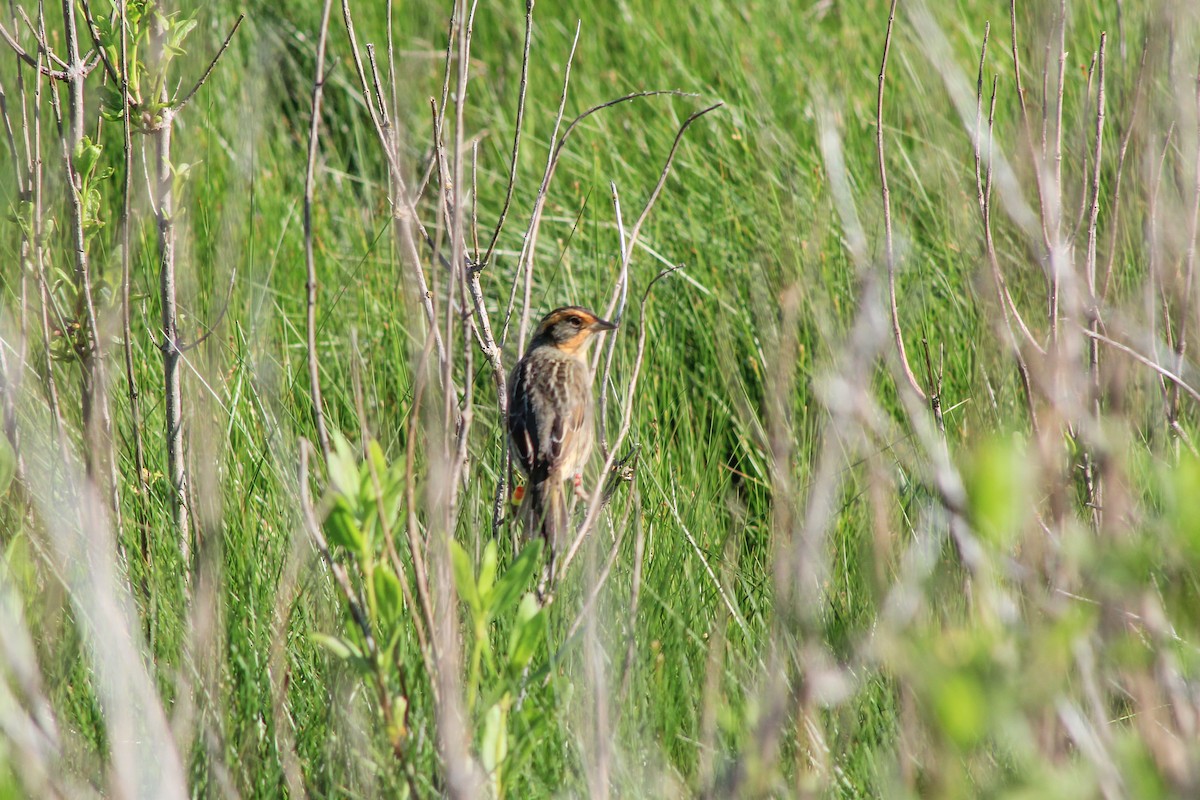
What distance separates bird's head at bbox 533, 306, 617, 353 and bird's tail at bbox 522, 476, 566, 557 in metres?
0.71

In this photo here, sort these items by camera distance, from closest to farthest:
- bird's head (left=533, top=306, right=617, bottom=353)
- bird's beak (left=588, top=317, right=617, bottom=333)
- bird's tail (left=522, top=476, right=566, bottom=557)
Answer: bird's tail (left=522, top=476, right=566, bottom=557), bird's beak (left=588, top=317, right=617, bottom=333), bird's head (left=533, top=306, right=617, bottom=353)

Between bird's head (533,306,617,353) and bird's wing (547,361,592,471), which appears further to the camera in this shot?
bird's head (533,306,617,353)

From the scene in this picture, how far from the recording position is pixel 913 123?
5.95 m

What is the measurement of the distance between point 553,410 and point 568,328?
0.38 metres

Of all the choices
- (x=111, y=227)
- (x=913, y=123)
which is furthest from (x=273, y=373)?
A: (x=913, y=123)

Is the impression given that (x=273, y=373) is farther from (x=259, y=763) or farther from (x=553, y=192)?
(x=553, y=192)

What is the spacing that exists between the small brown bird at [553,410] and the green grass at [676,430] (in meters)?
0.17

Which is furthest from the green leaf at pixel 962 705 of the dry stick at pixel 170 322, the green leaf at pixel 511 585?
the dry stick at pixel 170 322

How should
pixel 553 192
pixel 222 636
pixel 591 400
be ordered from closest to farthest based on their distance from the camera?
pixel 222 636 → pixel 591 400 → pixel 553 192

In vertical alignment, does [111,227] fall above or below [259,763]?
above

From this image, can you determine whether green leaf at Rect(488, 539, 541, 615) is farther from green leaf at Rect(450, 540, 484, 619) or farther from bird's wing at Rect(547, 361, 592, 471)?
bird's wing at Rect(547, 361, 592, 471)

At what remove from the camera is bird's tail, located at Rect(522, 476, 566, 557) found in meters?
4.28

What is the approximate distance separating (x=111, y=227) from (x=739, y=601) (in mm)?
3598

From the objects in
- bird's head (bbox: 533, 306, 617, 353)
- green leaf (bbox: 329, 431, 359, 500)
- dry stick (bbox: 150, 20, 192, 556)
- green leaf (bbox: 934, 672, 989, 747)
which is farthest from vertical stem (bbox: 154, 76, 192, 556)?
green leaf (bbox: 934, 672, 989, 747)
